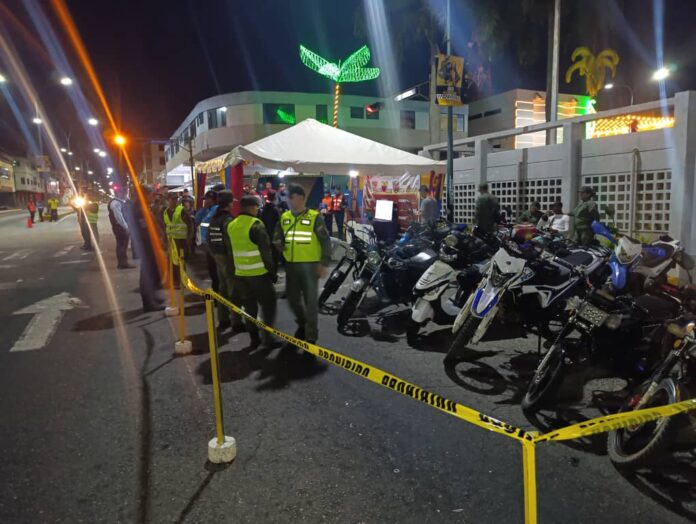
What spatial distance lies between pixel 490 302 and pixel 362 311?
3.31m

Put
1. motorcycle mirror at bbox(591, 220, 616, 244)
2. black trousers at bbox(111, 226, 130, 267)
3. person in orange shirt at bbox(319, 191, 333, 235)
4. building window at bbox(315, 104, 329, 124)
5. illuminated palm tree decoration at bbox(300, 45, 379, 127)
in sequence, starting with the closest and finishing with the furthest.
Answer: motorcycle mirror at bbox(591, 220, 616, 244), black trousers at bbox(111, 226, 130, 267), person in orange shirt at bbox(319, 191, 333, 235), illuminated palm tree decoration at bbox(300, 45, 379, 127), building window at bbox(315, 104, 329, 124)

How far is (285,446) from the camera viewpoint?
12.0 feet

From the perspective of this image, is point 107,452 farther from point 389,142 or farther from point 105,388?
point 389,142

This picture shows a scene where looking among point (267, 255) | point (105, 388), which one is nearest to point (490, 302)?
point (267, 255)

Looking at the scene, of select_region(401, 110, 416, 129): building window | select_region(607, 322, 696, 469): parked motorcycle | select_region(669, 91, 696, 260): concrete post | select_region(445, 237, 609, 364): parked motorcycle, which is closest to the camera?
select_region(607, 322, 696, 469): parked motorcycle

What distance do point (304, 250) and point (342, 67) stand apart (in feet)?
58.0

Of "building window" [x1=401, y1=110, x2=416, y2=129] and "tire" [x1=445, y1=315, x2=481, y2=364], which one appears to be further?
"building window" [x1=401, y1=110, x2=416, y2=129]

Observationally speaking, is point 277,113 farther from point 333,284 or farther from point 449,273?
point 449,273

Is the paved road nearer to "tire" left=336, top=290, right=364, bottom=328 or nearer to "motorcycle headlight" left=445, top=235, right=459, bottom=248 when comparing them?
"tire" left=336, top=290, right=364, bottom=328

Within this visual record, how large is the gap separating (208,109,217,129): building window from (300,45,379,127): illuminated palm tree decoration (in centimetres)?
2564

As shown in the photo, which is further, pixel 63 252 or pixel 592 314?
pixel 63 252

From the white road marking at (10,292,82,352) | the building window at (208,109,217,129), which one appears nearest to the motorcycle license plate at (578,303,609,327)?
the white road marking at (10,292,82,352)

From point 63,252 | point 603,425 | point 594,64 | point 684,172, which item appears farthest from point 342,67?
point 603,425

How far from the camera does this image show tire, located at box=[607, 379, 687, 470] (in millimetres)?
2994
